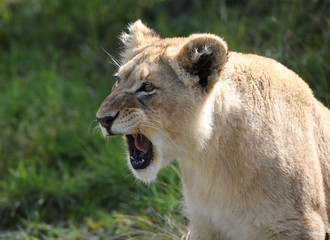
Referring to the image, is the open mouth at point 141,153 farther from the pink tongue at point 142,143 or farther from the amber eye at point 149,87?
the amber eye at point 149,87

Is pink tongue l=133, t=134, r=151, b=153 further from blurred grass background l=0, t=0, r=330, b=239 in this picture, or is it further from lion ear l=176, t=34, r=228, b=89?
blurred grass background l=0, t=0, r=330, b=239

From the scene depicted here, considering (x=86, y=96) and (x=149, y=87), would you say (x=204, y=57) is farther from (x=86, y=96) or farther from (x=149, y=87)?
(x=86, y=96)

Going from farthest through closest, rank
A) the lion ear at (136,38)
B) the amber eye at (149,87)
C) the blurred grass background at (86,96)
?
the blurred grass background at (86,96) → the lion ear at (136,38) → the amber eye at (149,87)

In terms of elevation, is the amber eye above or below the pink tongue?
above

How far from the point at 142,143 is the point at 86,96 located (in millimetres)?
3529

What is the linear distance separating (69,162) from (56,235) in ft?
4.19

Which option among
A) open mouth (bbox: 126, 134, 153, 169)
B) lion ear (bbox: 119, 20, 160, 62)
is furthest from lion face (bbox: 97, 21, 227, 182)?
lion ear (bbox: 119, 20, 160, 62)

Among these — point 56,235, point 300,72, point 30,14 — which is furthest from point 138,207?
point 30,14

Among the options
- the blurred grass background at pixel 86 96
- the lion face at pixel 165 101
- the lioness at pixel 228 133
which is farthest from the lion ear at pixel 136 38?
the blurred grass background at pixel 86 96

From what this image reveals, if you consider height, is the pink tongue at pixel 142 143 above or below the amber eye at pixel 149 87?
below

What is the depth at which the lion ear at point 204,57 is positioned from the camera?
351 cm

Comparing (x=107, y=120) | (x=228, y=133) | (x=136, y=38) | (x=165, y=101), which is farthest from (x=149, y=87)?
(x=136, y=38)

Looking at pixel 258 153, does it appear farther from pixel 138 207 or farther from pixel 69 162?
pixel 69 162

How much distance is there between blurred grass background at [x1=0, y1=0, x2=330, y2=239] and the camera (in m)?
5.52
